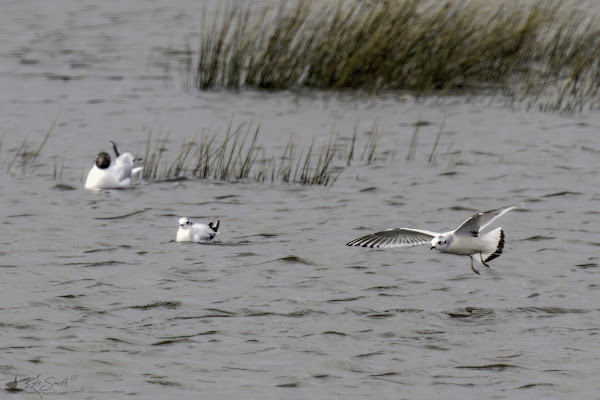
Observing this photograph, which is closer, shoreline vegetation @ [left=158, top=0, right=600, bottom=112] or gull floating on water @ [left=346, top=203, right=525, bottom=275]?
gull floating on water @ [left=346, top=203, right=525, bottom=275]

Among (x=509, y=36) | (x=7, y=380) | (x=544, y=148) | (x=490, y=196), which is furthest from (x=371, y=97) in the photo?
(x=7, y=380)

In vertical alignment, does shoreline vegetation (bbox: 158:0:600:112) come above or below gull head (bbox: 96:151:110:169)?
above

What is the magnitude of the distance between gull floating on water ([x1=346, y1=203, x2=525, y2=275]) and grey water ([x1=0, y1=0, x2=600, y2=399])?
0.30 m

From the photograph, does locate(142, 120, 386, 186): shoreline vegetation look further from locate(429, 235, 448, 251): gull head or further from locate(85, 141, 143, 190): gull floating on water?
locate(429, 235, 448, 251): gull head

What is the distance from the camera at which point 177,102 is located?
59.0 feet

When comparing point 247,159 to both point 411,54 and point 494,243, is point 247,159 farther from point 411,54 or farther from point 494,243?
point 411,54

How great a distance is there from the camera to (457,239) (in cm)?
887

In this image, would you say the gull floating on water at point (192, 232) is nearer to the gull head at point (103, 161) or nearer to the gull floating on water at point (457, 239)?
the gull floating on water at point (457, 239)

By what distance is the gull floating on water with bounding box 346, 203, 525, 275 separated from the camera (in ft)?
28.7

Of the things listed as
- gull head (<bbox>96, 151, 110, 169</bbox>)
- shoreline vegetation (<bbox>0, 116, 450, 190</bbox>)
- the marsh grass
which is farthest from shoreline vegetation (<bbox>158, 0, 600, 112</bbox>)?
gull head (<bbox>96, 151, 110, 169</bbox>)

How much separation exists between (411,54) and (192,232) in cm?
792

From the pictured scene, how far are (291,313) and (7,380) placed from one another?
2230mm

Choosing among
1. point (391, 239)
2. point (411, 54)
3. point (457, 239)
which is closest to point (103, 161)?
point (391, 239)

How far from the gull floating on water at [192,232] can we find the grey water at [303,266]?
0.10 metres
